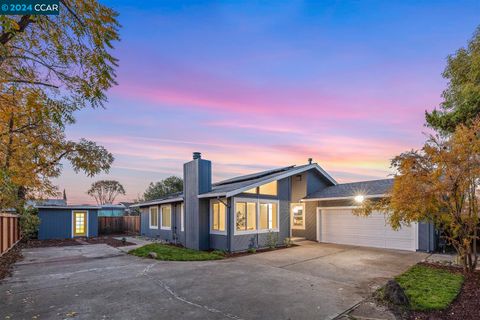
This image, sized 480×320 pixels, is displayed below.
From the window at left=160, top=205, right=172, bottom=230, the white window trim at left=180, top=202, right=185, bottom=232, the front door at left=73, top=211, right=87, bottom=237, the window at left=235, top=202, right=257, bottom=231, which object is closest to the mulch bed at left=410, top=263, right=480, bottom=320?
the window at left=235, top=202, right=257, bottom=231

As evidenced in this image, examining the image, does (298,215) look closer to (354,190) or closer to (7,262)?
(354,190)

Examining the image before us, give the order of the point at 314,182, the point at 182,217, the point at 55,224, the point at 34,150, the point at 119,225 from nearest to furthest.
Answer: the point at 34,150, the point at 182,217, the point at 314,182, the point at 55,224, the point at 119,225

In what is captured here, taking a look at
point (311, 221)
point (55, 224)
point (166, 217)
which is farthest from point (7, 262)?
point (311, 221)

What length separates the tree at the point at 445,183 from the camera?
6684mm

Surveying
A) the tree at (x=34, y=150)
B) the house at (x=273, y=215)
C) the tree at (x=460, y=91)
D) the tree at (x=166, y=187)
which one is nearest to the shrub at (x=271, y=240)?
the house at (x=273, y=215)

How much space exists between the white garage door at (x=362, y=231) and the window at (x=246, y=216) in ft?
15.5

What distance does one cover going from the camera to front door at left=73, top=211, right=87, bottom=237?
770 inches

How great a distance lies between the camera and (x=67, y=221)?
19.2m

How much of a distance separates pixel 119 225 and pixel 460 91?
81.7 feet

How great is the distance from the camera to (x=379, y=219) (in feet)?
43.0

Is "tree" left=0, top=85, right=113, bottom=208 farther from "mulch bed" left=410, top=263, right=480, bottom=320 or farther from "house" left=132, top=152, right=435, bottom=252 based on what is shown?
"mulch bed" left=410, top=263, right=480, bottom=320

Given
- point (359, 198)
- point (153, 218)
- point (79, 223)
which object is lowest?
point (79, 223)

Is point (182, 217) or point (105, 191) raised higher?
point (182, 217)

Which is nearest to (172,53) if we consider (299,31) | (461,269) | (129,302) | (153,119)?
(153,119)
